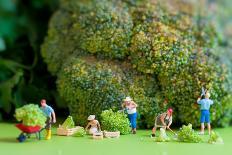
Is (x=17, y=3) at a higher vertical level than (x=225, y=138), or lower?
higher

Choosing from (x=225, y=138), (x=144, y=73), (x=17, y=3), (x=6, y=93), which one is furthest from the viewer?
(x=17, y=3)

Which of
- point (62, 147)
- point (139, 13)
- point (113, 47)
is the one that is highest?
point (139, 13)

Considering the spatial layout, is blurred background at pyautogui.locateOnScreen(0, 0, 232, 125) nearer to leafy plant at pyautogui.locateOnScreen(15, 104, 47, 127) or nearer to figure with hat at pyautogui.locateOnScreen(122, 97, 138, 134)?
figure with hat at pyautogui.locateOnScreen(122, 97, 138, 134)

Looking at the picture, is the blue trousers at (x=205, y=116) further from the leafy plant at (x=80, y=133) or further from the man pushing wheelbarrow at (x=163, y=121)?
the leafy plant at (x=80, y=133)

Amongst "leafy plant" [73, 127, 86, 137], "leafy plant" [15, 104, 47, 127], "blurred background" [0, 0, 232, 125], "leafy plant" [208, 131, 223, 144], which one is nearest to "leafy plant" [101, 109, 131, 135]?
"leafy plant" [73, 127, 86, 137]

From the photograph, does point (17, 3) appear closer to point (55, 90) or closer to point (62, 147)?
point (55, 90)

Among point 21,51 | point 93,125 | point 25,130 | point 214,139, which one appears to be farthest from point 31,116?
point 21,51

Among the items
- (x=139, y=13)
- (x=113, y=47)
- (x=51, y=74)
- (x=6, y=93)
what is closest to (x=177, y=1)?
(x=139, y=13)
